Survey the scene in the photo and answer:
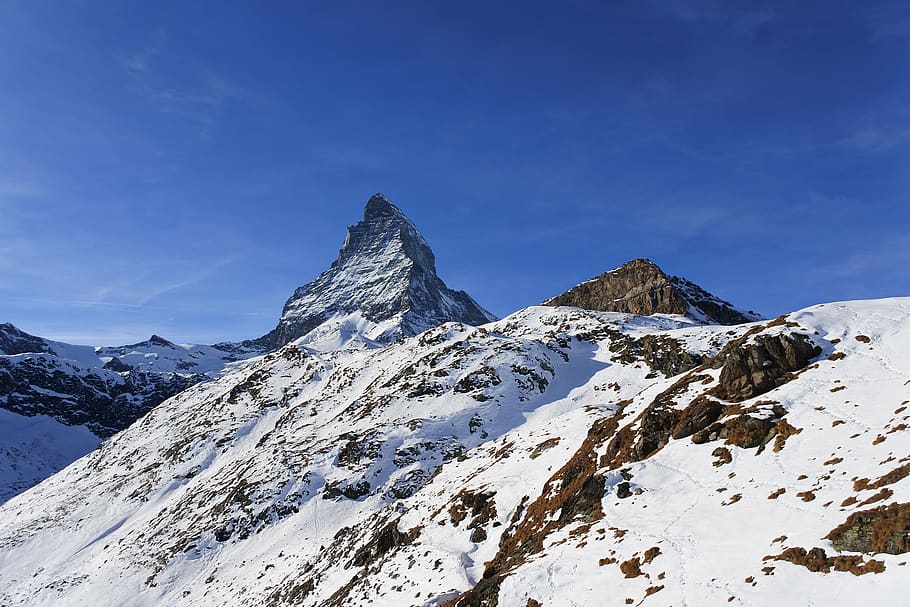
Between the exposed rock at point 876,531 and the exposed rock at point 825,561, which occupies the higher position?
the exposed rock at point 876,531

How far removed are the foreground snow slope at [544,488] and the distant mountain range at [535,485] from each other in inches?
6.6

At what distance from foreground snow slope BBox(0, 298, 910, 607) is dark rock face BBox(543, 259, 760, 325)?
931 inches

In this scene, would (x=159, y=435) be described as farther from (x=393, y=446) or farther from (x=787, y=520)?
(x=787, y=520)

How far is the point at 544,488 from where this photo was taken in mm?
34781

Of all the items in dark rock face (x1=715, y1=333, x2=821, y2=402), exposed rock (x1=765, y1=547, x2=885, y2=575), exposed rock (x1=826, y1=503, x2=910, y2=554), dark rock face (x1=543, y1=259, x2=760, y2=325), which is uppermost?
dark rock face (x1=543, y1=259, x2=760, y2=325)

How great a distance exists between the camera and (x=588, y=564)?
75.7 feet

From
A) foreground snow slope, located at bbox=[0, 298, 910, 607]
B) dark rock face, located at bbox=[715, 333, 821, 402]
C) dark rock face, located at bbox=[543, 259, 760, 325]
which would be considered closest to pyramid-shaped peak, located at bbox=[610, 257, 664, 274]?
dark rock face, located at bbox=[543, 259, 760, 325]

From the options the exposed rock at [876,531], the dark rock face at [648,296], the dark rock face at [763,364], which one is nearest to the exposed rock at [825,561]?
the exposed rock at [876,531]

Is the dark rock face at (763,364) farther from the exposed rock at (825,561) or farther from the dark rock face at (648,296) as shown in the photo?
the dark rock face at (648,296)

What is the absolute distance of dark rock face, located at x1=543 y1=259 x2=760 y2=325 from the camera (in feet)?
430

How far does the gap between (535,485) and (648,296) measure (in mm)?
110512

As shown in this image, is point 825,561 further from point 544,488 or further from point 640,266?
point 640,266

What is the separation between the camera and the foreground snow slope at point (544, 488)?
19797mm

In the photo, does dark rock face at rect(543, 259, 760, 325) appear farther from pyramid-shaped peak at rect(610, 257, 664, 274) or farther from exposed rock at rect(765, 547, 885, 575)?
exposed rock at rect(765, 547, 885, 575)
